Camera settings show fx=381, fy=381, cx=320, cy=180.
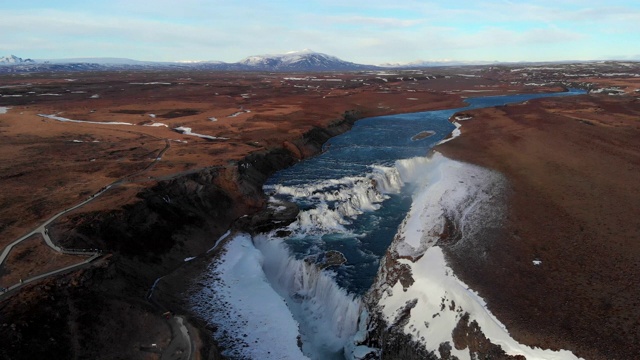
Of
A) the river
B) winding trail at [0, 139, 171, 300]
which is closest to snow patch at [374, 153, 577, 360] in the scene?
the river

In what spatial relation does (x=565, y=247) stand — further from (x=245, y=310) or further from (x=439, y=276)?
(x=245, y=310)

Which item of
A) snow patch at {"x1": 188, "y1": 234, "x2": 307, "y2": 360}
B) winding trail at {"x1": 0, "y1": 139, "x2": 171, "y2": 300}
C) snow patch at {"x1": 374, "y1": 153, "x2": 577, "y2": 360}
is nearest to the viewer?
snow patch at {"x1": 374, "y1": 153, "x2": 577, "y2": 360}

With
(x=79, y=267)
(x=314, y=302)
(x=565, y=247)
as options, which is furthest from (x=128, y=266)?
(x=565, y=247)

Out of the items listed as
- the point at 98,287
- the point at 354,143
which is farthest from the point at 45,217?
the point at 354,143

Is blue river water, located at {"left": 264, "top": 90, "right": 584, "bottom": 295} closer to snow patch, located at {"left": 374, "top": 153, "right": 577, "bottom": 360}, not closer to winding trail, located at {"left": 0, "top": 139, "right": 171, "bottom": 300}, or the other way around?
snow patch, located at {"left": 374, "top": 153, "right": 577, "bottom": 360}

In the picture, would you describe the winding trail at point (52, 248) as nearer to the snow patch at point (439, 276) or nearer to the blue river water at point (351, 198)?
the blue river water at point (351, 198)

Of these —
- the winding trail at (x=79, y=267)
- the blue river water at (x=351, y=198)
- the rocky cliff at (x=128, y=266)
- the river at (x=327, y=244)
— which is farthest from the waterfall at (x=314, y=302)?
the winding trail at (x=79, y=267)

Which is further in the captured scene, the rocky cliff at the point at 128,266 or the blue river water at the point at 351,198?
the blue river water at the point at 351,198
